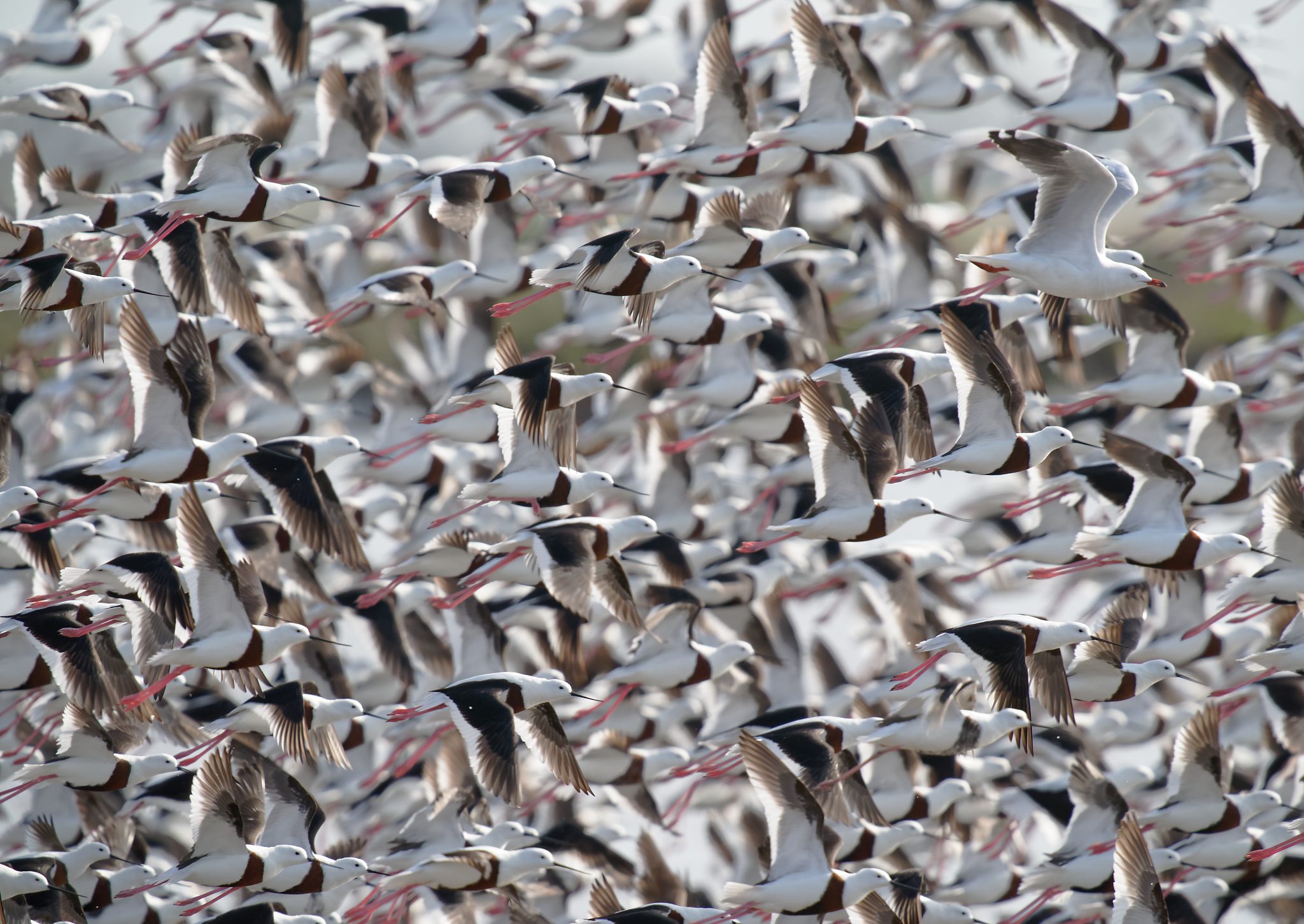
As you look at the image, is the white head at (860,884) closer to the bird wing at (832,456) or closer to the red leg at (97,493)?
the bird wing at (832,456)

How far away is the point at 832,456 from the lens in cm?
632

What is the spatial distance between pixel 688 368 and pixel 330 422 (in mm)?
2240

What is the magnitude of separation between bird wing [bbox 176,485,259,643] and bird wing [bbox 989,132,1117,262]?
3281 millimetres

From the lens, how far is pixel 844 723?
21.5 feet

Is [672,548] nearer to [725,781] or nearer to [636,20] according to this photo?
[725,781]

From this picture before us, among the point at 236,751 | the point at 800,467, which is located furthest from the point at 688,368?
the point at 236,751

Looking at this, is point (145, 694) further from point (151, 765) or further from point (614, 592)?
point (614, 592)

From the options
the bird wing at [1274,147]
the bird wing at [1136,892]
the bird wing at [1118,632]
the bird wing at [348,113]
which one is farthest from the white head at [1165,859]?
the bird wing at [348,113]

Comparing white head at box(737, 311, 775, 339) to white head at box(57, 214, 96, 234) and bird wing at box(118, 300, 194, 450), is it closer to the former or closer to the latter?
bird wing at box(118, 300, 194, 450)

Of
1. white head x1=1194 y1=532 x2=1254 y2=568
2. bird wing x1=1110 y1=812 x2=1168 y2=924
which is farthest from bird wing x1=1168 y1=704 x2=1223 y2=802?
bird wing x1=1110 y1=812 x2=1168 y2=924

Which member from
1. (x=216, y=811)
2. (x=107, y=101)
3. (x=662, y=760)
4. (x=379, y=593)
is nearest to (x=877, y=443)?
(x=662, y=760)

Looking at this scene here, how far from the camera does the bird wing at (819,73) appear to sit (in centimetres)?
720

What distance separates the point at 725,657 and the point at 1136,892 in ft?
7.25

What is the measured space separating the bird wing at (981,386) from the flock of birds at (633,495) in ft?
0.06
